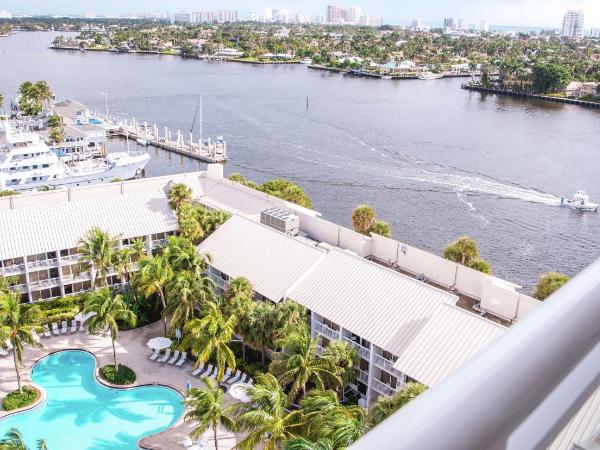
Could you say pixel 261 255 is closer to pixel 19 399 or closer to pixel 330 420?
pixel 19 399

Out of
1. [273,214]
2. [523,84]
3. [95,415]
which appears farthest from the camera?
[523,84]

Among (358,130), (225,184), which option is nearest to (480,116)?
(358,130)

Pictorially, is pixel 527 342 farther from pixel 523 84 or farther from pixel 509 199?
Answer: pixel 523 84

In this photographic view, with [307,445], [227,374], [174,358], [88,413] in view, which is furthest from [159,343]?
[307,445]

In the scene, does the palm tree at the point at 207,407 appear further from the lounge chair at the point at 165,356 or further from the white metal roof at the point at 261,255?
the lounge chair at the point at 165,356

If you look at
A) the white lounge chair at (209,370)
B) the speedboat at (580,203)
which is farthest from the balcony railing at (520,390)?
the speedboat at (580,203)
